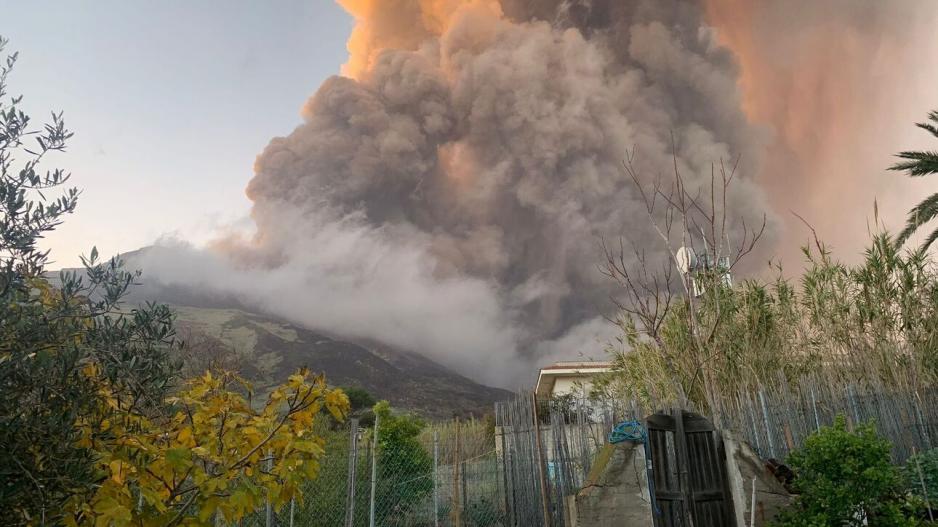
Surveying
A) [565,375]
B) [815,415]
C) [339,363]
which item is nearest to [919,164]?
[815,415]

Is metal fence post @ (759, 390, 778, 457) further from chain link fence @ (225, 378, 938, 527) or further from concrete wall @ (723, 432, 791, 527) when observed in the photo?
concrete wall @ (723, 432, 791, 527)

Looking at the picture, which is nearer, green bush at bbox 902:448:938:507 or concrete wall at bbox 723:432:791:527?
concrete wall at bbox 723:432:791:527

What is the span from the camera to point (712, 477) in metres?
5.88

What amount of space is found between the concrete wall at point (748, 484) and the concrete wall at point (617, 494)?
89cm

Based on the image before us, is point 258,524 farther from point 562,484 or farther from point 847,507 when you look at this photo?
point 847,507

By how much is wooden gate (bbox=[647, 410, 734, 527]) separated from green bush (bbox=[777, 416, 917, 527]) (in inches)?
25.2

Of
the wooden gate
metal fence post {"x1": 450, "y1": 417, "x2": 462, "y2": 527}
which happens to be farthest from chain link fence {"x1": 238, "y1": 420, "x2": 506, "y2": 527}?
the wooden gate

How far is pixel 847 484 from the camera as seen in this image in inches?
212

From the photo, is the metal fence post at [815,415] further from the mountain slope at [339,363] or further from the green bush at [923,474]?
the mountain slope at [339,363]

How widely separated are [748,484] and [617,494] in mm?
1308

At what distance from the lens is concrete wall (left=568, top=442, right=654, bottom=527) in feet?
18.4

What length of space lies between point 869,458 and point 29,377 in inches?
255

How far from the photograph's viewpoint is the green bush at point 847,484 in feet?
17.6

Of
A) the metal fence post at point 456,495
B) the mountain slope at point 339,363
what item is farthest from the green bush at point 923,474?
the mountain slope at point 339,363
